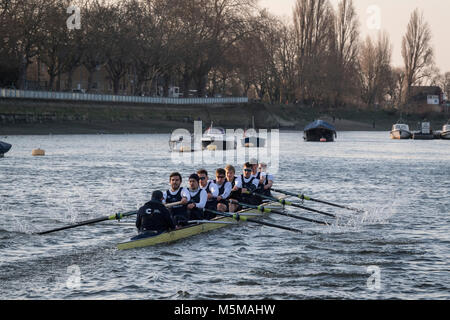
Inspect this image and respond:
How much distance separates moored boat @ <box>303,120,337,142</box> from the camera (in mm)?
92312

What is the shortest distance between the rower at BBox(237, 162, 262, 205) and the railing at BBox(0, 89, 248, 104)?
62.4m

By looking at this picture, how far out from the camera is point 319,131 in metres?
93.6

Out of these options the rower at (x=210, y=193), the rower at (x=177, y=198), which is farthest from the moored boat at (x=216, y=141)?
the rower at (x=177, y=198)

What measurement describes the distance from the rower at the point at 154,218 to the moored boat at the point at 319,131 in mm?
74536

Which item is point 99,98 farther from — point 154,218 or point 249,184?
point 154,218

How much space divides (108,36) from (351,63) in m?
45.6

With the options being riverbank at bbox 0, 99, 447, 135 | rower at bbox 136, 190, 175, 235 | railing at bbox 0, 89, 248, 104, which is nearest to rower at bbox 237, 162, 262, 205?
rower at bbox 136, 190, 175, 235

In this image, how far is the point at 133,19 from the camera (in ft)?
331

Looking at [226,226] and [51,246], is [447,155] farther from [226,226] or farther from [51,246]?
[51,246]

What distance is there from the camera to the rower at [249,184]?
80.9 feet

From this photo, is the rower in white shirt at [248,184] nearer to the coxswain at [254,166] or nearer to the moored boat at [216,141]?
the coxswain at [254,166]

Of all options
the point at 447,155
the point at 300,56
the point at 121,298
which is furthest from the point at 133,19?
the point at 121,298

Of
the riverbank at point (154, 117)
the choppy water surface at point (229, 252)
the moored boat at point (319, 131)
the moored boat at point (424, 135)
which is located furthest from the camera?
the moored boat at point (424, 135)

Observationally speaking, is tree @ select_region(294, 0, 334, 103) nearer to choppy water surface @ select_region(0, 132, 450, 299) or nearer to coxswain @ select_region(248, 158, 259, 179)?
choppy water surface @ select_region(0, 132, 450, 299)
